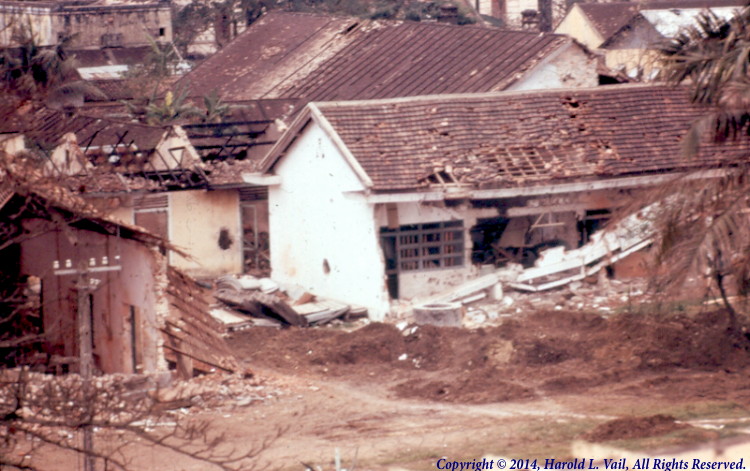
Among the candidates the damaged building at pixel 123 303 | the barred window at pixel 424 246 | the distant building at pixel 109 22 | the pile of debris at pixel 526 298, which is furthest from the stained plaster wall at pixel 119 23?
the damaged building at pixel 123 303

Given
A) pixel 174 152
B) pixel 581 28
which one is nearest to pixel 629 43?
pixel 581 28

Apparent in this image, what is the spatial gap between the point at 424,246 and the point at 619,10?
114 feet

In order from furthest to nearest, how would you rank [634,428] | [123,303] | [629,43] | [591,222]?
[629,43]
[591,222]
[123,303]
[634,428]

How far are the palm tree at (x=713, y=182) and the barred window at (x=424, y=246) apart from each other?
249 inches

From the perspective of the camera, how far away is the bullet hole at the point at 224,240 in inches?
1118

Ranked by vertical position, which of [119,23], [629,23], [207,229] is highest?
[119,23]

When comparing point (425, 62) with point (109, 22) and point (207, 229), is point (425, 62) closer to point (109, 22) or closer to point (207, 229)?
point (207, 229)

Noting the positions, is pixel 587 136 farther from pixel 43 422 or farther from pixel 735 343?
pixel 43 422

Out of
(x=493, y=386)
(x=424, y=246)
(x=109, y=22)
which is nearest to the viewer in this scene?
(x=493, y=386)

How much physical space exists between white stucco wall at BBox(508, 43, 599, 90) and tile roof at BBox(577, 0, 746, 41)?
72.0 ft

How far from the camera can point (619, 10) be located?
177 feet

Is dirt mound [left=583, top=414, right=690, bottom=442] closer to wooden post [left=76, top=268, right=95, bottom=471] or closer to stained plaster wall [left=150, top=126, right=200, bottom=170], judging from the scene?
wooden post [left=76, top=268, right=95, bottom=471]

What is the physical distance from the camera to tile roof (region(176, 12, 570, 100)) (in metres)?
29.2

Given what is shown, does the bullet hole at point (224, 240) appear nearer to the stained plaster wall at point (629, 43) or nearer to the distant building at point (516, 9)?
the stained plaster wall at point (629, 43)
